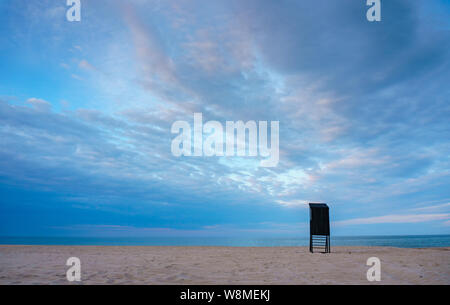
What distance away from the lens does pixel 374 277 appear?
8664mm

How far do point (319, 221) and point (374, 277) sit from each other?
1086cm

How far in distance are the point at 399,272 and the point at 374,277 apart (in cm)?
179
